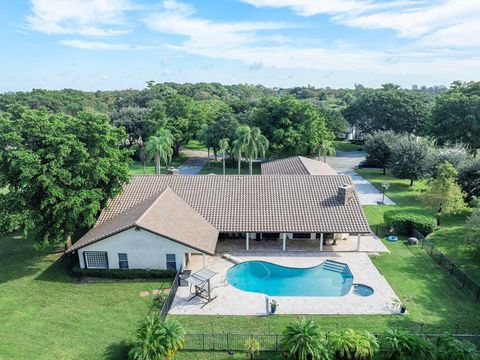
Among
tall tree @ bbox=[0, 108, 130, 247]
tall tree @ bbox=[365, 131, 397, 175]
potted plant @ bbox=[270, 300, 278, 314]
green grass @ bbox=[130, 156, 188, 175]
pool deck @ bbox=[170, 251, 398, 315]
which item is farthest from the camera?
green grass @ bbox=[130, 156, 188, 175]

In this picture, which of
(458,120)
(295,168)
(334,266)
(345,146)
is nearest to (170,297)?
(334,266)

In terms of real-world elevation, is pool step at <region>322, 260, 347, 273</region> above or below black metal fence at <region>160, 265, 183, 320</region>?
below

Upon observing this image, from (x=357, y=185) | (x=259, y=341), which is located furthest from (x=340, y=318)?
(x=357, y=185)

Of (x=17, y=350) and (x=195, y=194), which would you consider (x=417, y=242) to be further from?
(x=17, y=350)

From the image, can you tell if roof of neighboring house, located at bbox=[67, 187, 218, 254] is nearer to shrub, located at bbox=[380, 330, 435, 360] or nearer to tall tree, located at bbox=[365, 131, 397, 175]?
shrub, located at bbox=[380, 330, 435, 360]

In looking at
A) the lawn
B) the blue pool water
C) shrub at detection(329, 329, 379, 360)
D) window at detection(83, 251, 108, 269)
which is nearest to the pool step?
the blue pool water

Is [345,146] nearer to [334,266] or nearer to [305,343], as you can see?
[334,266]

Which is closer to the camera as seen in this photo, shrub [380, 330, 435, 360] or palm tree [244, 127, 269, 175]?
shrub [380, 330, 435, 360]

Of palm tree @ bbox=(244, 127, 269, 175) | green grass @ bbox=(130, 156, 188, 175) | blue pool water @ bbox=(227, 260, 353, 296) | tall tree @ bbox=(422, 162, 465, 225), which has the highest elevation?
palm tree @ bbox=(244, 127, 269, 175)
